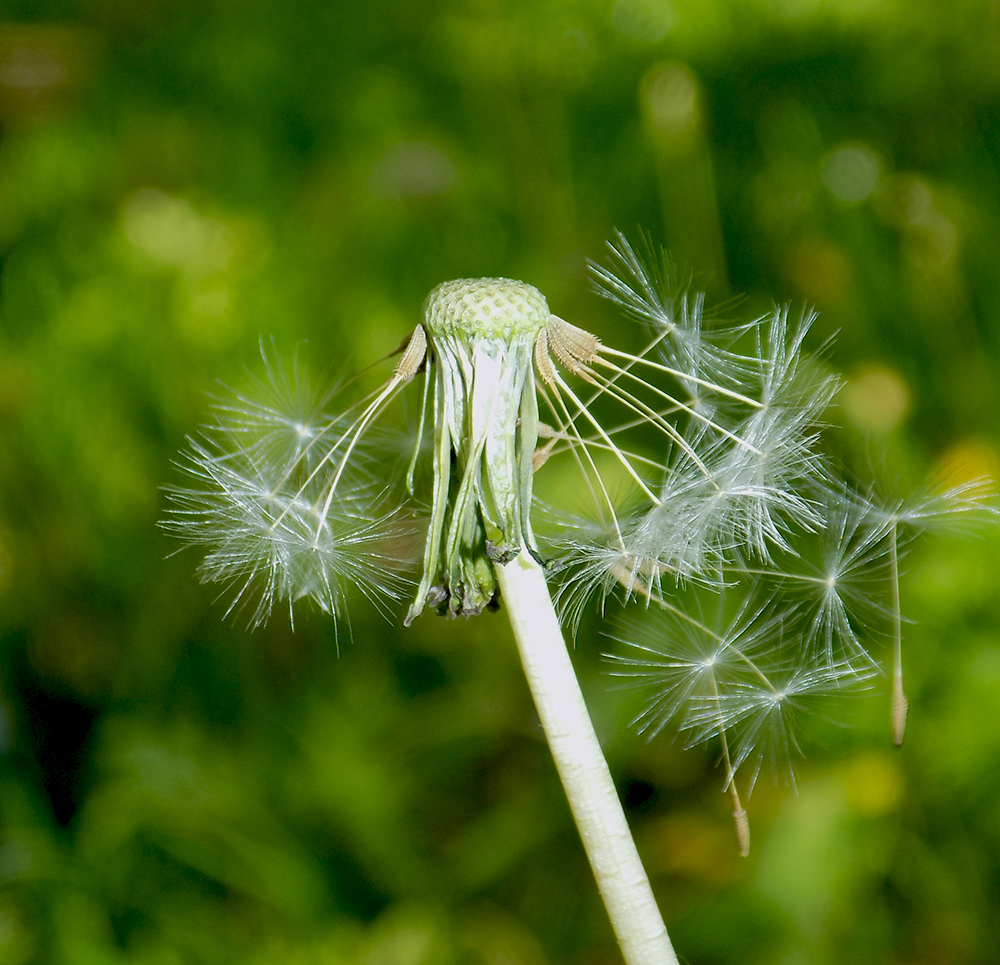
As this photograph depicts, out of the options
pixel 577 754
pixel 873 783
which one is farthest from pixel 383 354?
pixel 577 754

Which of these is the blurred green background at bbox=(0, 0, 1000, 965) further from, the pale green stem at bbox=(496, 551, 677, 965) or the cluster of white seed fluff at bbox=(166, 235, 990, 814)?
the pale green stem at bbox=(496, 551, 677, 965)

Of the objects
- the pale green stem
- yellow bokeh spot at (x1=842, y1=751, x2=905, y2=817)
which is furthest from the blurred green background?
the pale green stem

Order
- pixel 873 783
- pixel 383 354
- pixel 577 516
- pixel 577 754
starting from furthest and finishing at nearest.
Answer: pixel 383 354
pixel 873 783
pixel 577 516
pixel 577 754

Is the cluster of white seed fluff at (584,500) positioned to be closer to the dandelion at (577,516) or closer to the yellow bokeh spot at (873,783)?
the dandelion at (577,516)

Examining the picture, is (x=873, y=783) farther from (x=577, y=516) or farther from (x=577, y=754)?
(x=577, y=754)

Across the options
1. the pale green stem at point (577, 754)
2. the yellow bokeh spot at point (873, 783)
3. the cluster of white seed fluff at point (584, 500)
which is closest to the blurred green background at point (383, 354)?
the yellow bokeh spot at point (873, 783)

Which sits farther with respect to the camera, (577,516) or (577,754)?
(577,516)

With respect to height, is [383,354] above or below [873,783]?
above
